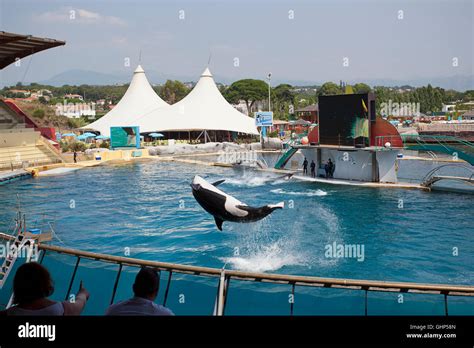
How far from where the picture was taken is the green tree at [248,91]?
96.1 meters

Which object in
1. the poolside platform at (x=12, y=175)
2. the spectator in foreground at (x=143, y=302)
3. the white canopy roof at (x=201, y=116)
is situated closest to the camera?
the spectator in foreground at (x=143, y=302)

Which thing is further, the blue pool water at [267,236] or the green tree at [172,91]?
the green tree at [172,91]

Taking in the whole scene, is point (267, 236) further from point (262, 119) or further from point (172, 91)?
point (172, 91)

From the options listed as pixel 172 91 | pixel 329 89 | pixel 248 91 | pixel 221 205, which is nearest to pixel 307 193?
pixel 221 205

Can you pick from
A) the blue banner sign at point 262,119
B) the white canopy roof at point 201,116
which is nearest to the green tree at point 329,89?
the white canopy roof at point 201,116

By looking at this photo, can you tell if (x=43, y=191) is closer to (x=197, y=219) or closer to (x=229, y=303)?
(x=197, y=219)

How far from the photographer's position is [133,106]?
5659 centimetres

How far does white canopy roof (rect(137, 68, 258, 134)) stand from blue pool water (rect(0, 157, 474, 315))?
21489 millimetres

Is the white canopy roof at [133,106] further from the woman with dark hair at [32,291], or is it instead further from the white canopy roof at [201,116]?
the woman with dark hair at [32,291]

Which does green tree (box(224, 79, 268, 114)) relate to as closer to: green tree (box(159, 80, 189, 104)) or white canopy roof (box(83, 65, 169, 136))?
green tree (box(159, 80, 189, 104))

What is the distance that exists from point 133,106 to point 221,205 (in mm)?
49955

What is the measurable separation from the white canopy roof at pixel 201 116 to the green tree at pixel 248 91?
42.5 m

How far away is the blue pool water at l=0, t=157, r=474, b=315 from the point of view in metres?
6.93

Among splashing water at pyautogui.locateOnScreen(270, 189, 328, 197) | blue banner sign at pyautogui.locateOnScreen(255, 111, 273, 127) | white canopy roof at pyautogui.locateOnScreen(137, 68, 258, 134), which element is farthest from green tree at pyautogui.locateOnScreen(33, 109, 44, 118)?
splashing water at pyautogui.locateOnScreen(270, 189, 328, 197)
